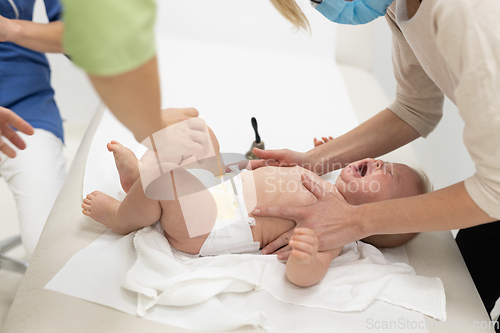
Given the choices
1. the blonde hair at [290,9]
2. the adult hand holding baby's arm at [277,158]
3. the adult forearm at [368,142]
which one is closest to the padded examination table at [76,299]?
the adult forearm at [368,142]

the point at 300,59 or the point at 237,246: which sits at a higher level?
the point at 300,59

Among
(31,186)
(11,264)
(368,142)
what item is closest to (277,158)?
(368,142)

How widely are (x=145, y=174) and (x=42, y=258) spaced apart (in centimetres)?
36

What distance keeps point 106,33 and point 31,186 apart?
1158mm

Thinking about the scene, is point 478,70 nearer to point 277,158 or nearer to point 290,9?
point 290,9

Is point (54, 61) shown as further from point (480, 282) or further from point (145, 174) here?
point (480, 282)

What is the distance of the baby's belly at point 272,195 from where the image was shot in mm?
1135

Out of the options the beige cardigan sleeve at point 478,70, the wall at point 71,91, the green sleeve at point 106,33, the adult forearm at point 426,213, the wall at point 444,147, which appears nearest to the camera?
the green sleeve at point 106,33

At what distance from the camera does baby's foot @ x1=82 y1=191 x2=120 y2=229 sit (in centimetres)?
106

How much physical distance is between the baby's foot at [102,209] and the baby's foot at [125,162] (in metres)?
0.08

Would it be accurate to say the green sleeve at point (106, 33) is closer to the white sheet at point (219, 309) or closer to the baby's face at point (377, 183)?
the white sheet at point (219, 309)

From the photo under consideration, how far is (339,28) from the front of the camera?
2.30 metres

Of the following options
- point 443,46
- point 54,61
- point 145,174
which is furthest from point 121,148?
point 54,61

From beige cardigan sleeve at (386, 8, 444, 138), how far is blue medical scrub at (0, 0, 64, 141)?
49.9 inches
